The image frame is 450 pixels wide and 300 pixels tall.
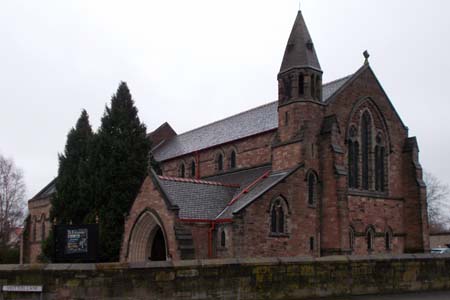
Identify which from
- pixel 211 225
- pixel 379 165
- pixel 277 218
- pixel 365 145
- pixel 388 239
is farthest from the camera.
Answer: pixel 379 165

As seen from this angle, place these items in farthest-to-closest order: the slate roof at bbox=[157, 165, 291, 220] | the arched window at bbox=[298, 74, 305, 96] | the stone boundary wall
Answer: the arched window at bbox=[298, 74, 305, 96], the slate roof at bbox=[157, 165, 291, 220], the stone boundary wall

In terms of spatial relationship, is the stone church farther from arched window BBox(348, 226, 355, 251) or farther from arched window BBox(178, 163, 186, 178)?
arched window BBox(178, 163, 186, 178)

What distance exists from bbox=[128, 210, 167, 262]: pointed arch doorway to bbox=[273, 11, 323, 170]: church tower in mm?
7480

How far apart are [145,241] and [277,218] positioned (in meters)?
7.49

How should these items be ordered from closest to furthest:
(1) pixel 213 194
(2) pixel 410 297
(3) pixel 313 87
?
(2) pixel 410 297 → (1) pixel 213 194 → (3) pixel 313 87

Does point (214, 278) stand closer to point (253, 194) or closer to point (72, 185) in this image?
point (253, 194)

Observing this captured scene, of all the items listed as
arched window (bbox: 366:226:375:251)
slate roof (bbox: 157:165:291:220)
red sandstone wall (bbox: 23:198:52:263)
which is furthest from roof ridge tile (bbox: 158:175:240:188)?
red sandstone wall (bbox: 23:198:52:263)

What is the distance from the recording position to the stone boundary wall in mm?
13453

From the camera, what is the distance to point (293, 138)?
28172mm

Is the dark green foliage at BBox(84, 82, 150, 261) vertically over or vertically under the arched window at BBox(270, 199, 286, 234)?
over

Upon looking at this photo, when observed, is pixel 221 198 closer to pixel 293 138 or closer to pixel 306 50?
pixel 293 138

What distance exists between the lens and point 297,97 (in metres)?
28.6

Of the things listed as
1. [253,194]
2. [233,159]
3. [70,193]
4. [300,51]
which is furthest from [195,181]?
[70,193]

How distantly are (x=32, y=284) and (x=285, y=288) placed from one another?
6.77 meters
